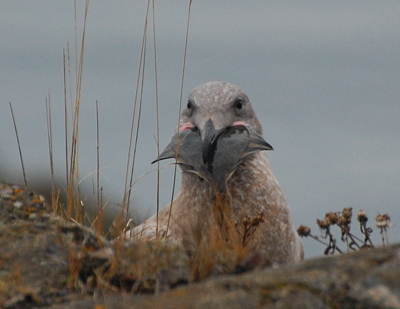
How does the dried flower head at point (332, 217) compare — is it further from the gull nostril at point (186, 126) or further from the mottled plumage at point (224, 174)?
the gull nostril at point (186, 126)

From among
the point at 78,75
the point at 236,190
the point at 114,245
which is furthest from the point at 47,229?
the point at 78,75

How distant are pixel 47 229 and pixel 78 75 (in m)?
2.86

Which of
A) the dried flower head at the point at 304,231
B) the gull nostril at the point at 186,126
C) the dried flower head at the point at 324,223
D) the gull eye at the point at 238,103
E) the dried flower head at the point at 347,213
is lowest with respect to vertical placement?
the dried flower head at the point at 304,231

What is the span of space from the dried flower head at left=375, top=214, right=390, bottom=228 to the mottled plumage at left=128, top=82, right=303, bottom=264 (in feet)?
2.20

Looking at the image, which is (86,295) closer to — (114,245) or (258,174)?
(114,245)

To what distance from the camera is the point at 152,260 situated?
404cm

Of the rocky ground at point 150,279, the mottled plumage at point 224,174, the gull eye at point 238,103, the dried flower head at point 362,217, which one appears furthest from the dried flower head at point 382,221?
the rocky ground at point 150,279

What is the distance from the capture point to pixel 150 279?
381 cm

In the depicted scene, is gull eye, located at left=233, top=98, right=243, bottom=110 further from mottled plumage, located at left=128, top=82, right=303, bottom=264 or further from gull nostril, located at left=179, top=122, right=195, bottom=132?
gull nostril, located at left=179, top=122, right=195, bottom=132

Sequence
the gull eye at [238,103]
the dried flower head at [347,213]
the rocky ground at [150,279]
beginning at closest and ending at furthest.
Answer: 1. the rocky ground at [150,279]
2. the dried flower head at [347,213]
3. the gull eye at [238,103]

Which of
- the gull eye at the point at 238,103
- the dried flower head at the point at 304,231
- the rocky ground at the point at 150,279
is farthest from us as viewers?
the dried flower head at the point at 304,231

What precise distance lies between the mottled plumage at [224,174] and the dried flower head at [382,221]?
0.67 metres

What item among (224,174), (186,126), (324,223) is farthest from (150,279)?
(324,223)

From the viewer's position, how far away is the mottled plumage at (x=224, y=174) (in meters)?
5.82
